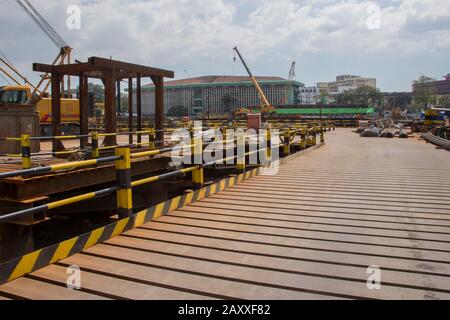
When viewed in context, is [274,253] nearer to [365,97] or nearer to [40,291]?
[40,291]

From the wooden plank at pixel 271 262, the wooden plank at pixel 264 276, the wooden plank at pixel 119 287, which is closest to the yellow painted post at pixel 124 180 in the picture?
the wooden plank at pixel 271 262

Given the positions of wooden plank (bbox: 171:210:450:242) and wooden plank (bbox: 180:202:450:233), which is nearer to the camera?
wooden plank (bbox: 171:210:450:242)

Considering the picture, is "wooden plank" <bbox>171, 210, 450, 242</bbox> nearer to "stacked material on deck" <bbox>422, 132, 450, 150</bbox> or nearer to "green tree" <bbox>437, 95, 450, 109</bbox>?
"stacked material on deck" <bbox>422, 132, 450, 150</bbox>

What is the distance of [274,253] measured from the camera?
13.9 feet

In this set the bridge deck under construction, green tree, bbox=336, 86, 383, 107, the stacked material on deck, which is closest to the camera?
the bridge deck under construction

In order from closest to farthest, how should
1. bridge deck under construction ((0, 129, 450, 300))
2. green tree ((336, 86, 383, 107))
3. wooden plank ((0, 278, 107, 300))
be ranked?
wooden plank ((0, 278, 107, 300)) → bridge deck under construction ((0, 129, 450, 300)) → green tree ((336, 86, 383, 107))

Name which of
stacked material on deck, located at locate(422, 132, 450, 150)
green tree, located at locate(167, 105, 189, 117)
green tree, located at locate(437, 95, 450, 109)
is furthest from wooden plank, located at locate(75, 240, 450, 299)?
green tree, located at locate(167, 105, 189, 117)

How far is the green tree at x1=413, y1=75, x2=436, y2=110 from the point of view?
130 meters

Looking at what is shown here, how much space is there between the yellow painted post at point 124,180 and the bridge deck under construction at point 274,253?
291 millimetres

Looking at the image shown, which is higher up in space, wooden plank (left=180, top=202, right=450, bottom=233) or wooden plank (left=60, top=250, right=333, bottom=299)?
wooden plank (left=180, top=202, right=450, bottom=233)

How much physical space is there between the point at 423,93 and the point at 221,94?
6996 cm

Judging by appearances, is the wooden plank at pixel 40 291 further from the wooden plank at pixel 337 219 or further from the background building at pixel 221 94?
the background building at pixel 221 94

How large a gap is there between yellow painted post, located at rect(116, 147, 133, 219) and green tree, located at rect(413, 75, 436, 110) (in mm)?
130766

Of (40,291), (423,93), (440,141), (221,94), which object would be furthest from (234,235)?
(221,94)
